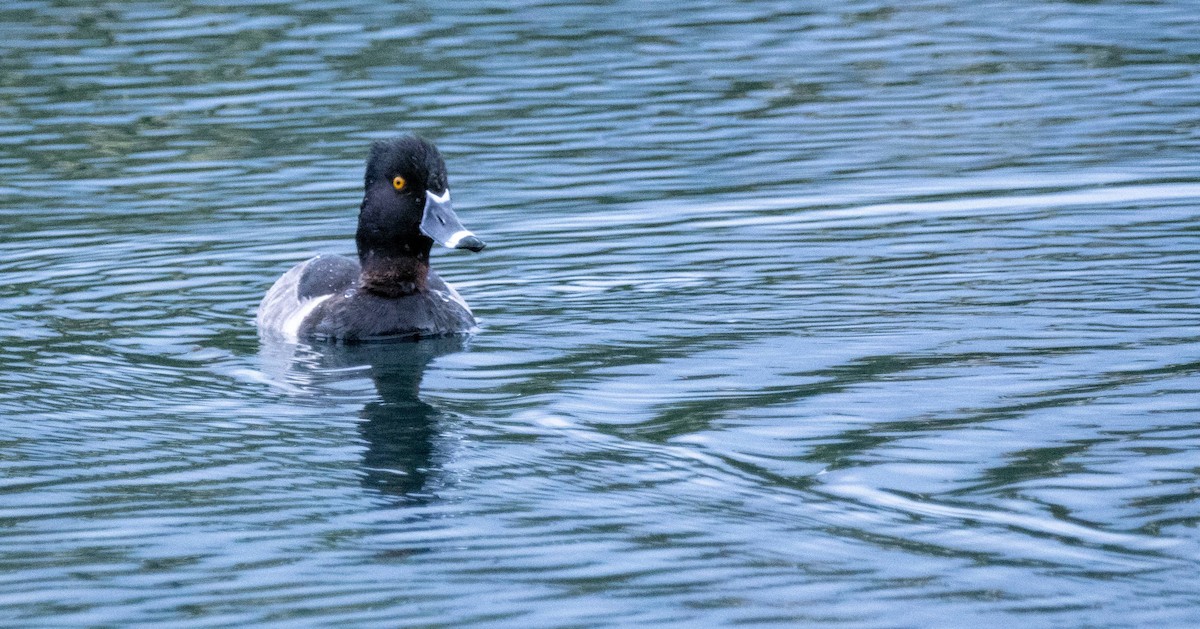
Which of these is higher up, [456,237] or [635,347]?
[456,237]

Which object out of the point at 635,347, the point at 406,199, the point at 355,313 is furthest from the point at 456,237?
the point at 635,347

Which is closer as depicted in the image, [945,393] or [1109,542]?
[1109,542]

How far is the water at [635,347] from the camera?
6.60m

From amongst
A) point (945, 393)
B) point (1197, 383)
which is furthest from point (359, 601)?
point (1197, 383)

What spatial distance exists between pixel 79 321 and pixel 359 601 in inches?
204

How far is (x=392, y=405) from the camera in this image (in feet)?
30.3

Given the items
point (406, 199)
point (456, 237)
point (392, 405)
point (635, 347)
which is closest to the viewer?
point (392, 405)

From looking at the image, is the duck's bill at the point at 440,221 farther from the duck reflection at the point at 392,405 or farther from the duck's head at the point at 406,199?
the duck reflection at the point at 392,405

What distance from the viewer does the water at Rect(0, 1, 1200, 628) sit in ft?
21.6

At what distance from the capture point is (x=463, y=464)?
26.3 feet

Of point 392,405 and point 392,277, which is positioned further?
point 392,277

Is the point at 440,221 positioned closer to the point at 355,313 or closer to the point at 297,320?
the point at 355,313

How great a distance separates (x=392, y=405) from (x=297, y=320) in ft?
5.54

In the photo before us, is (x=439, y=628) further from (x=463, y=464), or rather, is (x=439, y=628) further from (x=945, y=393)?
(x=945, y=393)
